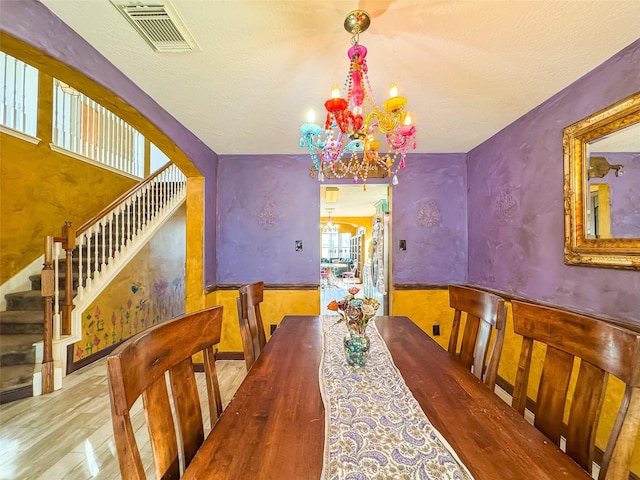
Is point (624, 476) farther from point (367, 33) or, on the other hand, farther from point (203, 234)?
point (203, 234)

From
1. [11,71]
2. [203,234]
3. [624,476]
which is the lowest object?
[624,476]

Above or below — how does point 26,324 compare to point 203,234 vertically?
below

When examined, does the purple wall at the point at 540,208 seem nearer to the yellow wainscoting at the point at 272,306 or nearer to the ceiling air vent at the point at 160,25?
the yellow wainscoting at the point at 272,306

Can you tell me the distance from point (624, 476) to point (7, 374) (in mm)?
3797

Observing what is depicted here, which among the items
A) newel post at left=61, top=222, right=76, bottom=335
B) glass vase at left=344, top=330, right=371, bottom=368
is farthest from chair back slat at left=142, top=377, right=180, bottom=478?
newel post at left=61, top=222, right=76, bottom=335

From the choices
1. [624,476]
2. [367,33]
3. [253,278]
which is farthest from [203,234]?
[624,476]

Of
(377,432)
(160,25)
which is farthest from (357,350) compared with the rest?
(160,25)

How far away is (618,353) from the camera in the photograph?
0.78m

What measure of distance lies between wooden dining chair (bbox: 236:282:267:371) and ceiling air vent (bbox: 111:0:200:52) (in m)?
1.29

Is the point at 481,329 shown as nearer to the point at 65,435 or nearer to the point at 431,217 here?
the point at 431,217

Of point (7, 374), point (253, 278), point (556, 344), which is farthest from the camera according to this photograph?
point (253, 278)

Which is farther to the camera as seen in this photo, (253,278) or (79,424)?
(253,278)

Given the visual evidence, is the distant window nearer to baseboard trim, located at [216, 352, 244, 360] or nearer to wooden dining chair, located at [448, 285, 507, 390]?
baseboard trim, located at [216, 352, 244, 360]

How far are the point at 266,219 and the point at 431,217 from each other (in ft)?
6.22
